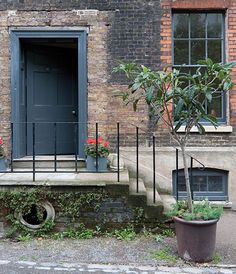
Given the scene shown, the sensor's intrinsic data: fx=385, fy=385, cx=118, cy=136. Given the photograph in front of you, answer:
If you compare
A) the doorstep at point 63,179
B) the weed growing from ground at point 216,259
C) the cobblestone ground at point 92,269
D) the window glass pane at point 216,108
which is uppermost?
the window glass pane at point 216,108

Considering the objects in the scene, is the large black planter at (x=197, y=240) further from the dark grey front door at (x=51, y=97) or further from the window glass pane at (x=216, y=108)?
the dark grey front door at (x=51, y=97)

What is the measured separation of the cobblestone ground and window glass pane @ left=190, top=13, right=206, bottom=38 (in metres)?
4.84

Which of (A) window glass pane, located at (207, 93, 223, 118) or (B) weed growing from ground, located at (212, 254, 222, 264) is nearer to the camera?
(B) weed growing from ground, located at (212, 254, 222, 264)

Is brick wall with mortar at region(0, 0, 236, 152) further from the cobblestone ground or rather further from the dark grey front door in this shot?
the cobblestone ground

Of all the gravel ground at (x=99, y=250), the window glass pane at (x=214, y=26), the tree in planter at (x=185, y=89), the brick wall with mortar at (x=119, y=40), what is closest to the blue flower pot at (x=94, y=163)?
the brick wall with mortar at (x=119, y=40)

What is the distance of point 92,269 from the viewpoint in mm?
4375

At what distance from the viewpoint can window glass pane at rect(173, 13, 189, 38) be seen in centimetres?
768

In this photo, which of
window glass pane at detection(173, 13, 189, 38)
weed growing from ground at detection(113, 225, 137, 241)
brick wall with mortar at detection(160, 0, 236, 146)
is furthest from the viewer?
window glass pane at detection(173, 13, 189, 38)

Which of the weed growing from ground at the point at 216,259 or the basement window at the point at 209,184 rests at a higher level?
the basement window at the point at 209,184

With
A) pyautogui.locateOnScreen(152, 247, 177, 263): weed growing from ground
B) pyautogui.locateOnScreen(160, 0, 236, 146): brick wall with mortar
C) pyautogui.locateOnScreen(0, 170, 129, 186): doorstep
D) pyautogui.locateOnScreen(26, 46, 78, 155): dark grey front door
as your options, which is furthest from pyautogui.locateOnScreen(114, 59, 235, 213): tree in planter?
pyautogui.locateOnScreen(26, 46, 78, 155): dark grey front door

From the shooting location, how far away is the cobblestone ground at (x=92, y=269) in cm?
431

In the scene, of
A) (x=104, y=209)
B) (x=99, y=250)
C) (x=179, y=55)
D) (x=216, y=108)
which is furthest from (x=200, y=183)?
(x=99, y=250)

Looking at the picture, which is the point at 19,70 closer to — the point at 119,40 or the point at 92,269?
the point at 119,40

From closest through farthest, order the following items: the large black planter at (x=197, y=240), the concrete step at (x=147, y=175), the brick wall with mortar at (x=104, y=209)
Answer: the large black planter at (x=197, y=240), the brick wall with mortar at (x=104, y=209), the concrete step at (x=147, y=175)
